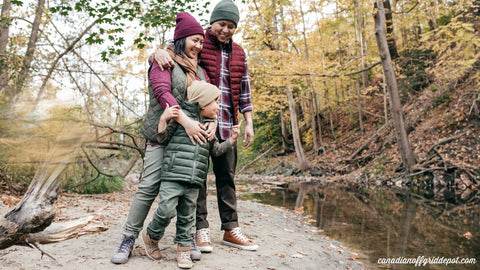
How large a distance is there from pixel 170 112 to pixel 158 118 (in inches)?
8.1

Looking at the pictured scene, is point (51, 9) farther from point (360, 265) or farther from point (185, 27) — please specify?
point (360, 265)

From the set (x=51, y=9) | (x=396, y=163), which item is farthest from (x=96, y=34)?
(x=396, y=163)

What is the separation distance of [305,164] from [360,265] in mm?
11525

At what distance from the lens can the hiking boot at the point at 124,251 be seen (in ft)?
7.57

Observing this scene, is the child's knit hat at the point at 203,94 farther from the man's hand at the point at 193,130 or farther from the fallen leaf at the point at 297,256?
the fallen leaf at the point at 297,256

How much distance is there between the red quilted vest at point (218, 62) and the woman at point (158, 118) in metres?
0.36

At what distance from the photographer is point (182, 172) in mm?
2316

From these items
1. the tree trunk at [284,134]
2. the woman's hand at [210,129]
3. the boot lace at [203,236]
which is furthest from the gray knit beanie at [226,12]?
the tree trunk at [284,134]

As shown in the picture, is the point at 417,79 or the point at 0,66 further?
the point at 417,79

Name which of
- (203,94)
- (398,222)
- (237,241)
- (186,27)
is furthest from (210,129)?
(398,222)

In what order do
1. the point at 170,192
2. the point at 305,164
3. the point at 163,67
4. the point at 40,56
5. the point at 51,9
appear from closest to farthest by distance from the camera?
the point at 170,192, the point at 163,67, the point at 51,9, the point at 40,56, the point at 305,164

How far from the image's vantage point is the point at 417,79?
15.3m

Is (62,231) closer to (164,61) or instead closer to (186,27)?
(164,61)

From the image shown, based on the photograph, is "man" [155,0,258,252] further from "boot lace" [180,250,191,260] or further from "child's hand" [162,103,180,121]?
"child's hand" [162,103,180,121]
